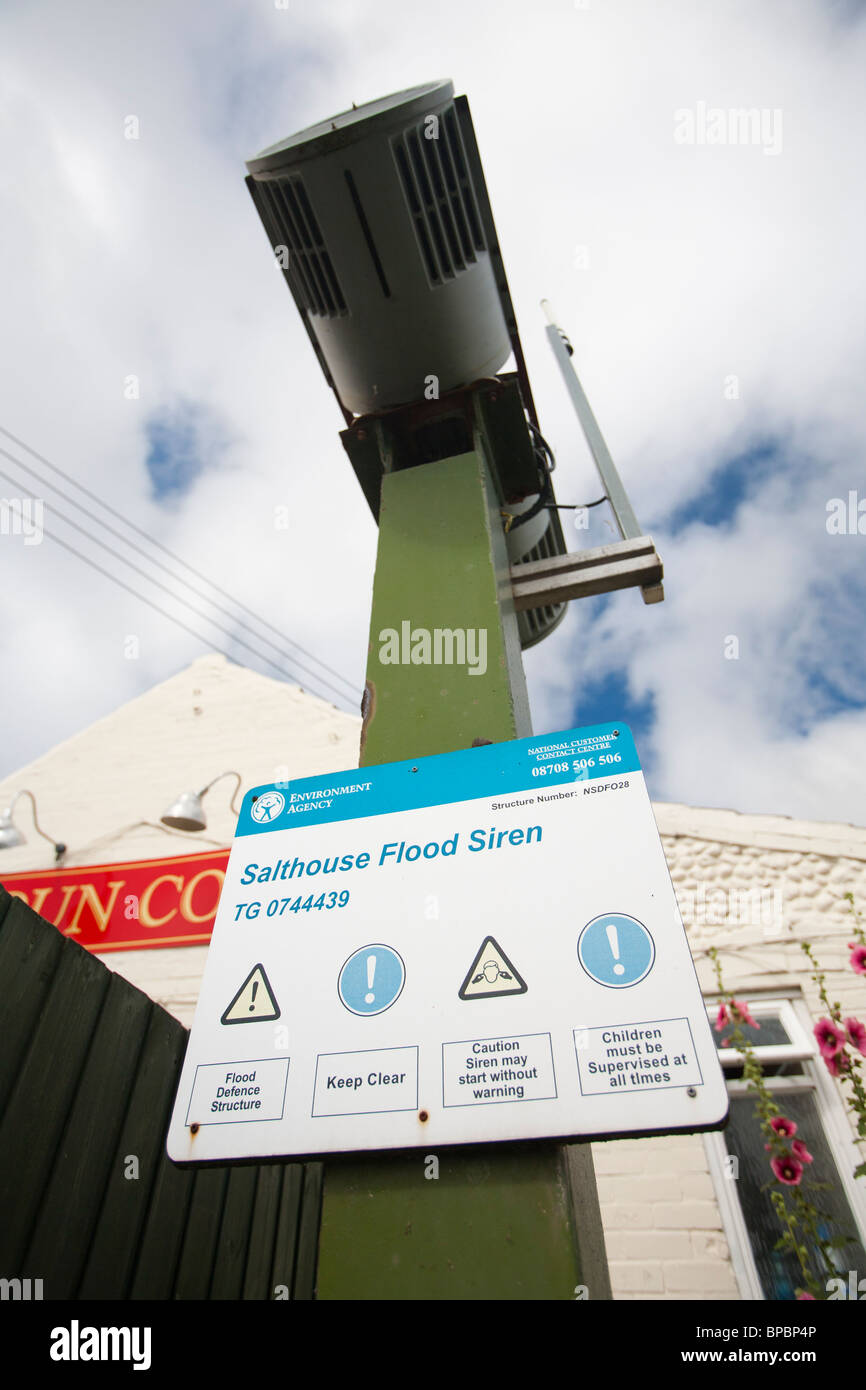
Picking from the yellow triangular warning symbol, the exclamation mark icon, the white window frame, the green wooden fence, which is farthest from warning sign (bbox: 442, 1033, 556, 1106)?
the white window frame

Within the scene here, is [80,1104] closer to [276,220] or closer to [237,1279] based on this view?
[237,1279]

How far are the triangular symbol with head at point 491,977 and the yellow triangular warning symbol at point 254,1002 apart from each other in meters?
0.25

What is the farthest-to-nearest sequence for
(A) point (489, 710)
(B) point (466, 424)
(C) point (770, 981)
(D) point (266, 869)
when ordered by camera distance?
(C) point (770, 981), (B) point (466, 424), (A) point (489, 710), (D) point (266, 869)

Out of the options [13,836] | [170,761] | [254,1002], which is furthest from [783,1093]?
[13,836]

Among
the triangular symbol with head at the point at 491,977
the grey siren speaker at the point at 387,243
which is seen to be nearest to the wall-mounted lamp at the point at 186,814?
the grey siren speaker at the point at 387,243

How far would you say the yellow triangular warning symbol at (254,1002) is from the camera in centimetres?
88

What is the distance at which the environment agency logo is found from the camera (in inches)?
42.7

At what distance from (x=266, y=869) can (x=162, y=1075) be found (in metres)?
1.27

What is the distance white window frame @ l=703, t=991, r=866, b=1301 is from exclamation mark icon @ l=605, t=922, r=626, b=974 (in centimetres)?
285

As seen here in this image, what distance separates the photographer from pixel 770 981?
142 inches

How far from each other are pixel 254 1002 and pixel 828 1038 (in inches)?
92.9

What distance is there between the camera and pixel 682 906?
387 centimetres

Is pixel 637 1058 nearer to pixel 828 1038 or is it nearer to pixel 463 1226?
pixel 463 1226
